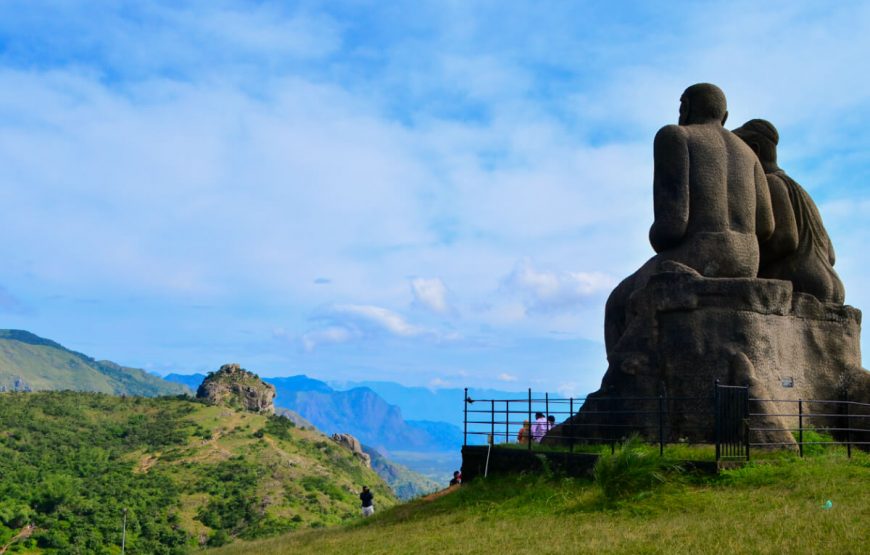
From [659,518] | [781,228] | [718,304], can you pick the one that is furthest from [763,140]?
[659,518]

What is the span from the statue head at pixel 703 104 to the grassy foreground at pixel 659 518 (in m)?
6.38

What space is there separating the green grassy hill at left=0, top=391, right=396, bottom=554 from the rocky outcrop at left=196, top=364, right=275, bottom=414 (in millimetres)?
5791

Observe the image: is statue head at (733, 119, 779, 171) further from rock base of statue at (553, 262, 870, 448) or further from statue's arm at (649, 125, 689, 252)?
rock base of statue at (553, 262, 870, 448)

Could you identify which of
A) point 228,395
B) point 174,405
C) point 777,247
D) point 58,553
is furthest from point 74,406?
point 777,247

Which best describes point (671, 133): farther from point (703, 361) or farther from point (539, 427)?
point (539, 427)

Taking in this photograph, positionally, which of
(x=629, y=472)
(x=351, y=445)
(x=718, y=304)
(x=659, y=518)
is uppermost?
(x=718, y=304)

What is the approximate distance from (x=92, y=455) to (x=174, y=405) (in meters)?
17.3

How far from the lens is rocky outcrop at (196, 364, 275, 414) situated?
9831 cm

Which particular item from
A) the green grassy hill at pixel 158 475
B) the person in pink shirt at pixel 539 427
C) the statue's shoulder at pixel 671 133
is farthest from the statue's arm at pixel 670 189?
the green grassy hill at pixel 158 475

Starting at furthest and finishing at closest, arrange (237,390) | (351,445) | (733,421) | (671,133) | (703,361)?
(351,445) → (237,390) → (671,133) → (703,361) → (733,421)

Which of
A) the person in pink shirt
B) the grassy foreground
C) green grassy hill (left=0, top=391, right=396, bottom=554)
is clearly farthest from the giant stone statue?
green grassy hill (left=0, top=391, right=396, bottom=554)

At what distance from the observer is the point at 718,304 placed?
14.0 metres

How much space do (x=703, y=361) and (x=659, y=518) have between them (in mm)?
3929

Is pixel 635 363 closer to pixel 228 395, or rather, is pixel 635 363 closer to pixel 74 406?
pixel 74 406
